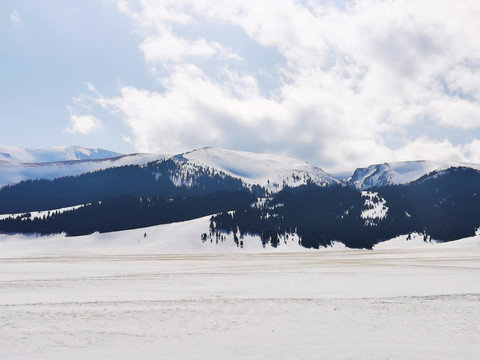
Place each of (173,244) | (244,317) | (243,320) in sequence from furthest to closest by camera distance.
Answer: (173,244), (244,317), (243,320)

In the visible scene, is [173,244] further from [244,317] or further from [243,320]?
[243,320]

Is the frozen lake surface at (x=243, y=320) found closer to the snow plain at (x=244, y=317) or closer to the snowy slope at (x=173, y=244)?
the snow plain at (x=244, y=317)

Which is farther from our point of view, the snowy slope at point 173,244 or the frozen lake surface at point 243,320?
the snowy slope at point 173,244

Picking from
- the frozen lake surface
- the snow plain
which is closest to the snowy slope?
the snow plain

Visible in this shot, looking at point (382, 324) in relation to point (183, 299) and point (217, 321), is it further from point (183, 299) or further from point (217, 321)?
point (183, 299)

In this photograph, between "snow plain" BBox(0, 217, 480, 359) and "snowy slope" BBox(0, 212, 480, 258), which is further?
"snowy slope" BBox(0, 212, 480, 258)

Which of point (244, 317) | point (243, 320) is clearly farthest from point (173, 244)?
point (243, 320)

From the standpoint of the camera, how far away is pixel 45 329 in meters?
20.9

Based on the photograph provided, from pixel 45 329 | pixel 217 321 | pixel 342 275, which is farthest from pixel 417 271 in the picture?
pixel 45 329

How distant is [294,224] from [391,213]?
51050 millimetres

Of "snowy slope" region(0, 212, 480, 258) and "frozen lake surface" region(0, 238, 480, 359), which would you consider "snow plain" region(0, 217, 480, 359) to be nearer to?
"frozen lake surface" region(0, 238, 480, 359)

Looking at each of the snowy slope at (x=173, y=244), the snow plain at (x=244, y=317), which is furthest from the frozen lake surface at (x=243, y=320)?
the snowy slope at (x=173, y=244)

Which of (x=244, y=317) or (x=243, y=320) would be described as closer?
(x=243, y=320)

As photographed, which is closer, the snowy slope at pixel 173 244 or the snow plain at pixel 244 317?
the snow plain at pixel 244 317
